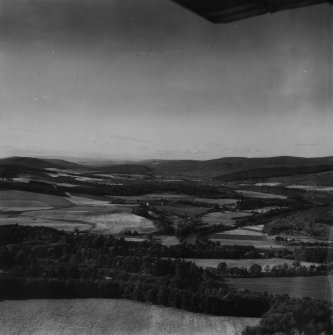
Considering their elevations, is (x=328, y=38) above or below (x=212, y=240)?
above

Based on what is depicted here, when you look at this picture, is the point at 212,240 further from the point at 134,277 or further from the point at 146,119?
the point at 146,119

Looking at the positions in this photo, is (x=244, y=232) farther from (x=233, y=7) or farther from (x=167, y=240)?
(x=233, y=7)

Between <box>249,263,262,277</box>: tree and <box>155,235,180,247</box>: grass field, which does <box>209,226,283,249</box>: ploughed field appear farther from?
<box>155,235,180,247</box>: grass field

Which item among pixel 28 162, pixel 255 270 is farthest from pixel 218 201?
pixel 28 162

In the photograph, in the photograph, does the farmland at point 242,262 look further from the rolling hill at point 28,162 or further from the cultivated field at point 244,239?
the rolling hill at point 28,162

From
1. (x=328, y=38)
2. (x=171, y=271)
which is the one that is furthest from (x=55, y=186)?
(x=328, y=38)
